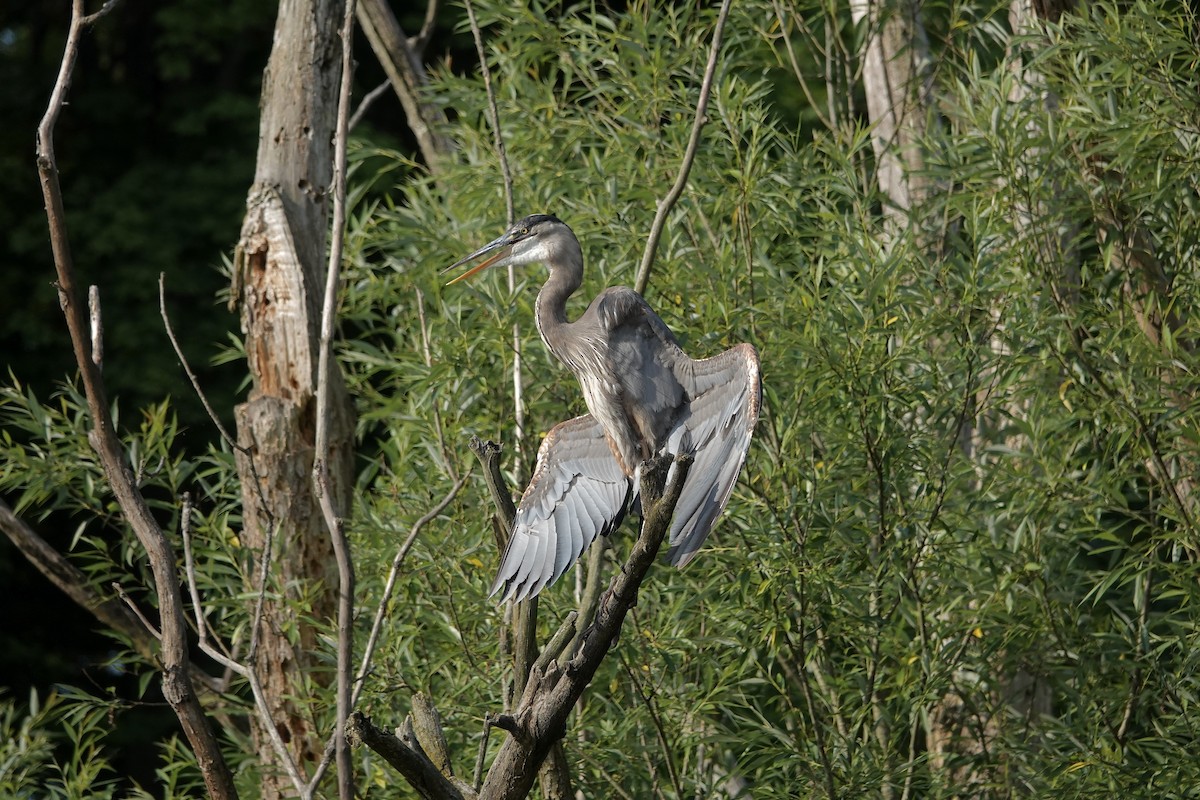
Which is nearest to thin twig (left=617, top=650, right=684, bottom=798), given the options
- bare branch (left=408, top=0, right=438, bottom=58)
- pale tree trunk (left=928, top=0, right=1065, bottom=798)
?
pale tree trunk (left=928, top=0, right=1065, bottom=798)

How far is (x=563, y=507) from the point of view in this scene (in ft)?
10.0

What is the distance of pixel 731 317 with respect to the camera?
375cm

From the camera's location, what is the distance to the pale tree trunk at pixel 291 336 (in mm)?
4602

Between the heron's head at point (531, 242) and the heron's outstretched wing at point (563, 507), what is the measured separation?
438 mm

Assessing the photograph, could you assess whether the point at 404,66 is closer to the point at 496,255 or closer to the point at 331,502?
the point at 496,255

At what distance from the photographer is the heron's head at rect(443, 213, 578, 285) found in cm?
337

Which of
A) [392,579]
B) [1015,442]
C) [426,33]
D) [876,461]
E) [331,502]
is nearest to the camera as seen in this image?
[392,579]

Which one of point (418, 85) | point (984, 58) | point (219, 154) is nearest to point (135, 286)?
point (219, 154)

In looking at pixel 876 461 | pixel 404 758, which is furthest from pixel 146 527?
pixel 876 461

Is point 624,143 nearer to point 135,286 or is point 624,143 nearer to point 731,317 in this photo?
point 731,317

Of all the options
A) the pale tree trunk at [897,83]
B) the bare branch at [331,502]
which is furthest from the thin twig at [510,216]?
the pale tree trunk at [897,83]

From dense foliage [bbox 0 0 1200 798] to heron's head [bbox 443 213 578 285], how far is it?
410 millimetres

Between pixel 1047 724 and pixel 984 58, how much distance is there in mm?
3724

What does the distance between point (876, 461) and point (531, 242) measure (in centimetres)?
106
